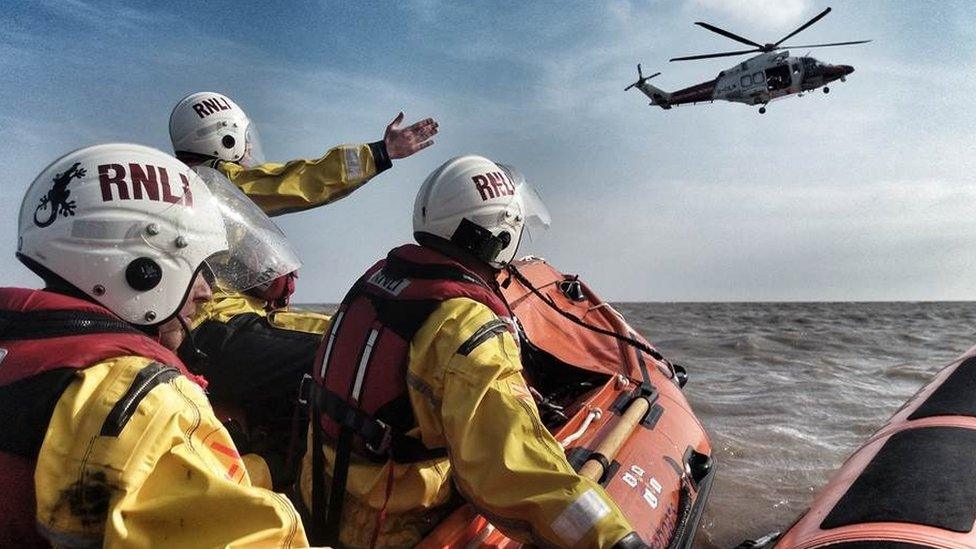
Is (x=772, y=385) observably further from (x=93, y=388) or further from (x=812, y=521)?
(x=93, y=388)

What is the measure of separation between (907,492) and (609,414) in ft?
4.64

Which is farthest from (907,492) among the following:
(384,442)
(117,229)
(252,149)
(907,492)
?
(252,149)

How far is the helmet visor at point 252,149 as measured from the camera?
3.92m

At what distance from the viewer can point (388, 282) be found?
234 cm

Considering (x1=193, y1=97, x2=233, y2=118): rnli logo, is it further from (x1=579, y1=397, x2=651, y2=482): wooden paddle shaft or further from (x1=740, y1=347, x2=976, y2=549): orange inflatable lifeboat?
(x1=740, y1=347, x2=976, y2=549): orange inflatable lifeboat

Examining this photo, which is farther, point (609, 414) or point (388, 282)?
point (609, 414)

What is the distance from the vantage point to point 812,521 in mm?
2619

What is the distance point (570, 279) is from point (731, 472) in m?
1.84

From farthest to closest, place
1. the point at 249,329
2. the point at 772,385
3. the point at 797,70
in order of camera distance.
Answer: the point at 797,70 → the point at 772,385 → the point at 249,329

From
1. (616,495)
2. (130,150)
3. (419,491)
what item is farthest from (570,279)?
(130,150)

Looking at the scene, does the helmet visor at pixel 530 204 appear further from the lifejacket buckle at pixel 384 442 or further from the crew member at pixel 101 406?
the crew member at pixel 101 406

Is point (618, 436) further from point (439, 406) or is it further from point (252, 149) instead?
point (252, 149)

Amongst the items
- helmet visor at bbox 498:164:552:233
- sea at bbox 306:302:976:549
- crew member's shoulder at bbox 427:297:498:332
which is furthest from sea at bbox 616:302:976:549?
crew member's shoulder at bbox 427:297:498:332

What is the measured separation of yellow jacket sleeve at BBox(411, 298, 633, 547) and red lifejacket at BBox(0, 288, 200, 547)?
0.78m
